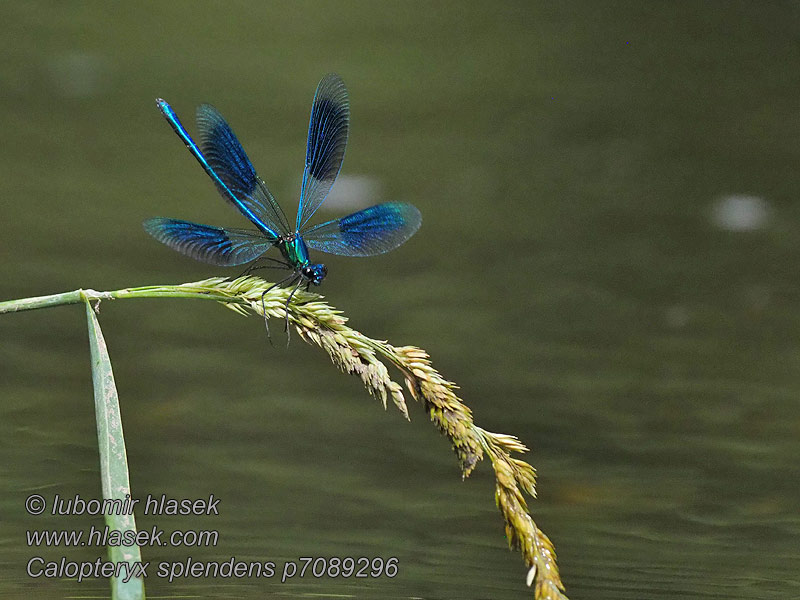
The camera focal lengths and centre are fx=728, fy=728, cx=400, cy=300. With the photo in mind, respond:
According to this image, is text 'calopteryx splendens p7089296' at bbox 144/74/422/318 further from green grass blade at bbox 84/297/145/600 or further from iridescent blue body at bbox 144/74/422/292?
green grass blade at bbox 84/297/145/600

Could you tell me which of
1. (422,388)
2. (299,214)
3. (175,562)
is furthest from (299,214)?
(175,562)

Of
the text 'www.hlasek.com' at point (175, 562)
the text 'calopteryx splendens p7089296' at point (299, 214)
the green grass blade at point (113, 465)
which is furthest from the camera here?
the text 'www.hlasek.com' at point (175, 562)

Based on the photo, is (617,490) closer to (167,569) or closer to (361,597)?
(361,597)

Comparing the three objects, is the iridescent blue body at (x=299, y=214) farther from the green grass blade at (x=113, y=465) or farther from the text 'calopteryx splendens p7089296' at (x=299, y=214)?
the green grass blade at (x=113, y=465)

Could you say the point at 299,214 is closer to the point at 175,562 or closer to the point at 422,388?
the point at 422,388

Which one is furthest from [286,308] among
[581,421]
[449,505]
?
[581,421]

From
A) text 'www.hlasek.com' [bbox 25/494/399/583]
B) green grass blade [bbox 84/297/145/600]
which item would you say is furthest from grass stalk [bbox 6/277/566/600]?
text 'www.hlasek.com' [bbox 25/494/399/583]

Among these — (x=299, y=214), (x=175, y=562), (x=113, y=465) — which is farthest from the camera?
(x=175, y=562)

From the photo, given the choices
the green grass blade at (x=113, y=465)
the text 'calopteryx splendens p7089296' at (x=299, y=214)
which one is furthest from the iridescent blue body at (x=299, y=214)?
the green grass blade at (x=113, y=465)
